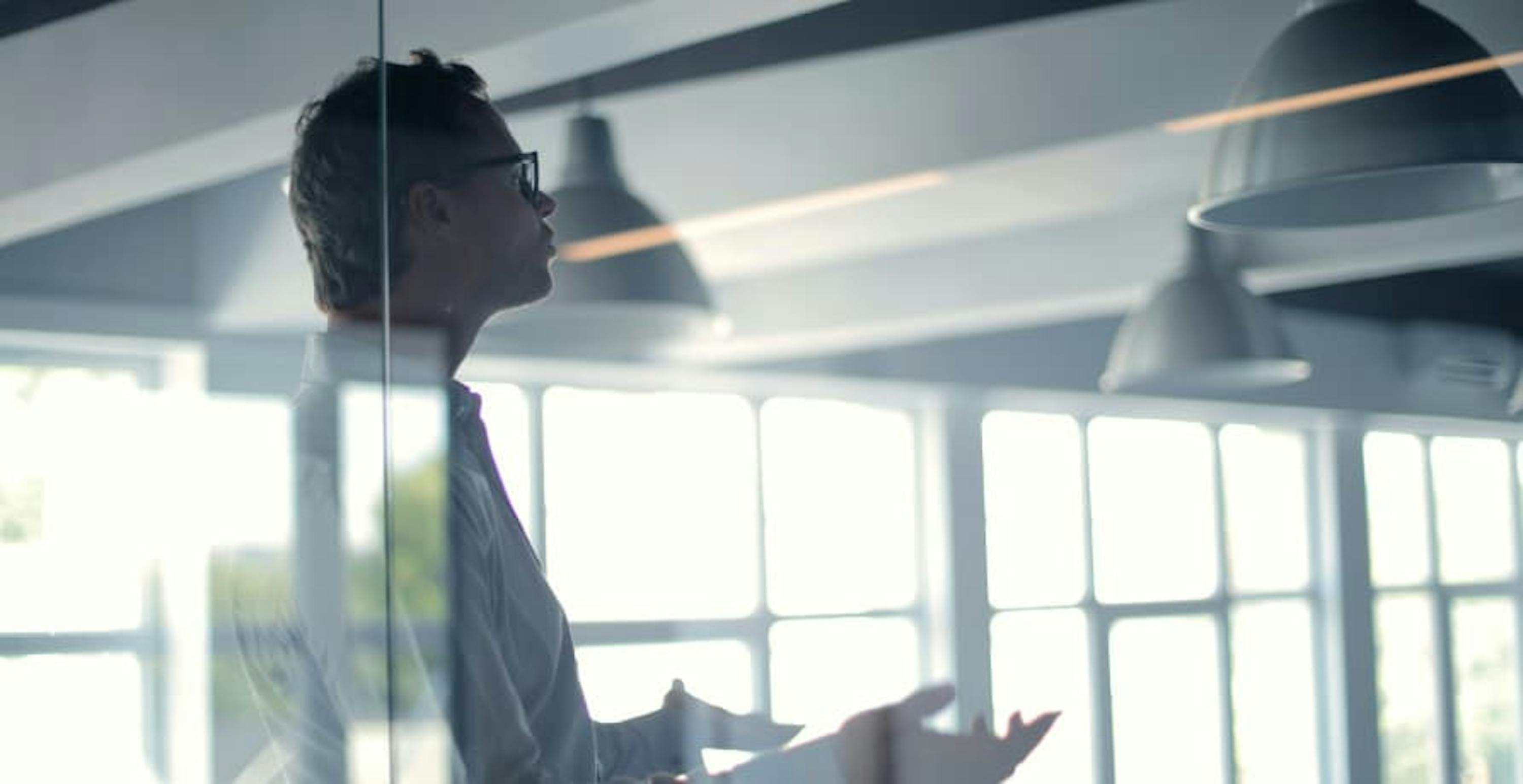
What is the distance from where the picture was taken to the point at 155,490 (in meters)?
1.78

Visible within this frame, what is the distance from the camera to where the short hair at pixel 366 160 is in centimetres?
162

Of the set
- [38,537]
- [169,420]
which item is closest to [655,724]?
[169,420]

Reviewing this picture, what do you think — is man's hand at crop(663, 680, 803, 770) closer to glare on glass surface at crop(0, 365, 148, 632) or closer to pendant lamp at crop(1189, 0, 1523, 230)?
pendant lamp at crop(1189, 0, 1523, 230)

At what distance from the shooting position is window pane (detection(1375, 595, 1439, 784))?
1.03 metres

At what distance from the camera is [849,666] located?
1205 millimetres

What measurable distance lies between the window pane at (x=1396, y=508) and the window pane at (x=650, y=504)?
440 mm

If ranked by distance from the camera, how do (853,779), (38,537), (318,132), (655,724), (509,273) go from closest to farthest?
1. (853,779)
2. (655,724)
3. (509,273)
4. (318,132)
5. (38,537)

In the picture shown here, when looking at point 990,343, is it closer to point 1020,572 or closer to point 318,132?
point 1020,572

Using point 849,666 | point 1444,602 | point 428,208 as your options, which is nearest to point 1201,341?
point 1444,602

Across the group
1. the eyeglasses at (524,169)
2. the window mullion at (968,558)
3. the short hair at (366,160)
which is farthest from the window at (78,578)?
the window mullion at (968,558)

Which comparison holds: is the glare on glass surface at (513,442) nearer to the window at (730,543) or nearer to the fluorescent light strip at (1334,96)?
the window at (730,543)

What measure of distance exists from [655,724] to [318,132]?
733 mm

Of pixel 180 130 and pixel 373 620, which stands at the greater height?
pixel 180 130

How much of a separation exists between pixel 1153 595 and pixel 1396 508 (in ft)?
0.51
